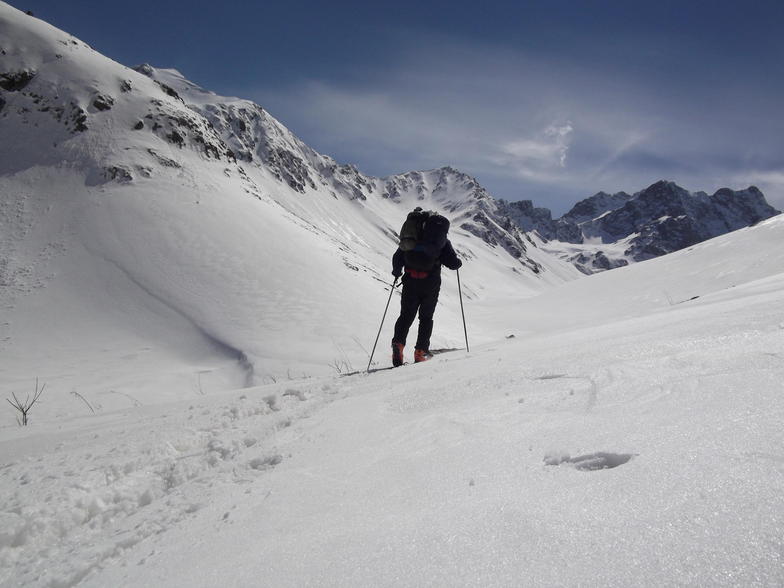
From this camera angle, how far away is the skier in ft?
20.5

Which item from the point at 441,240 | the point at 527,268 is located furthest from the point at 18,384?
the point at 527,268

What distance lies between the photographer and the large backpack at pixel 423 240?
20.4ft

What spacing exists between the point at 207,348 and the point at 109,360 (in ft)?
8.09

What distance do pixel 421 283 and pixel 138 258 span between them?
48.6 ft

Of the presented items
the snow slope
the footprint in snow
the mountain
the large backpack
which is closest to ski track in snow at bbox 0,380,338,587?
the snow slope

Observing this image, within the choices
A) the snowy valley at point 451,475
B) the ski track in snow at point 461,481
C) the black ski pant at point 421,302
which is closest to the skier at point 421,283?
the black ski pant at point 421,302

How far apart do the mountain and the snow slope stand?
5.00 meters

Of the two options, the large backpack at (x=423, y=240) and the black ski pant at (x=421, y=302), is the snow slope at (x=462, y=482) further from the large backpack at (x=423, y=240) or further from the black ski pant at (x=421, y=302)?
the large backpack at (x=423, y=240)

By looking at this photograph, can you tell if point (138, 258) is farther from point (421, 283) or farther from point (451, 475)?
point (451, 475)

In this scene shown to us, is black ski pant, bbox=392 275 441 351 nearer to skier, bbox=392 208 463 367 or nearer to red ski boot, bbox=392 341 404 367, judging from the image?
skier, bbox=392 208 463 367

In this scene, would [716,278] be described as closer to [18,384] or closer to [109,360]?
[109,360]

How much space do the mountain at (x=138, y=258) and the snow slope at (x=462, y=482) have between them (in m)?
5.00

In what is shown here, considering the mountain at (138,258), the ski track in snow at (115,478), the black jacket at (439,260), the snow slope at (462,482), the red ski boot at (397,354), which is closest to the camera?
the snow slope at (462,482)

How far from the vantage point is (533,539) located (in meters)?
1.14
